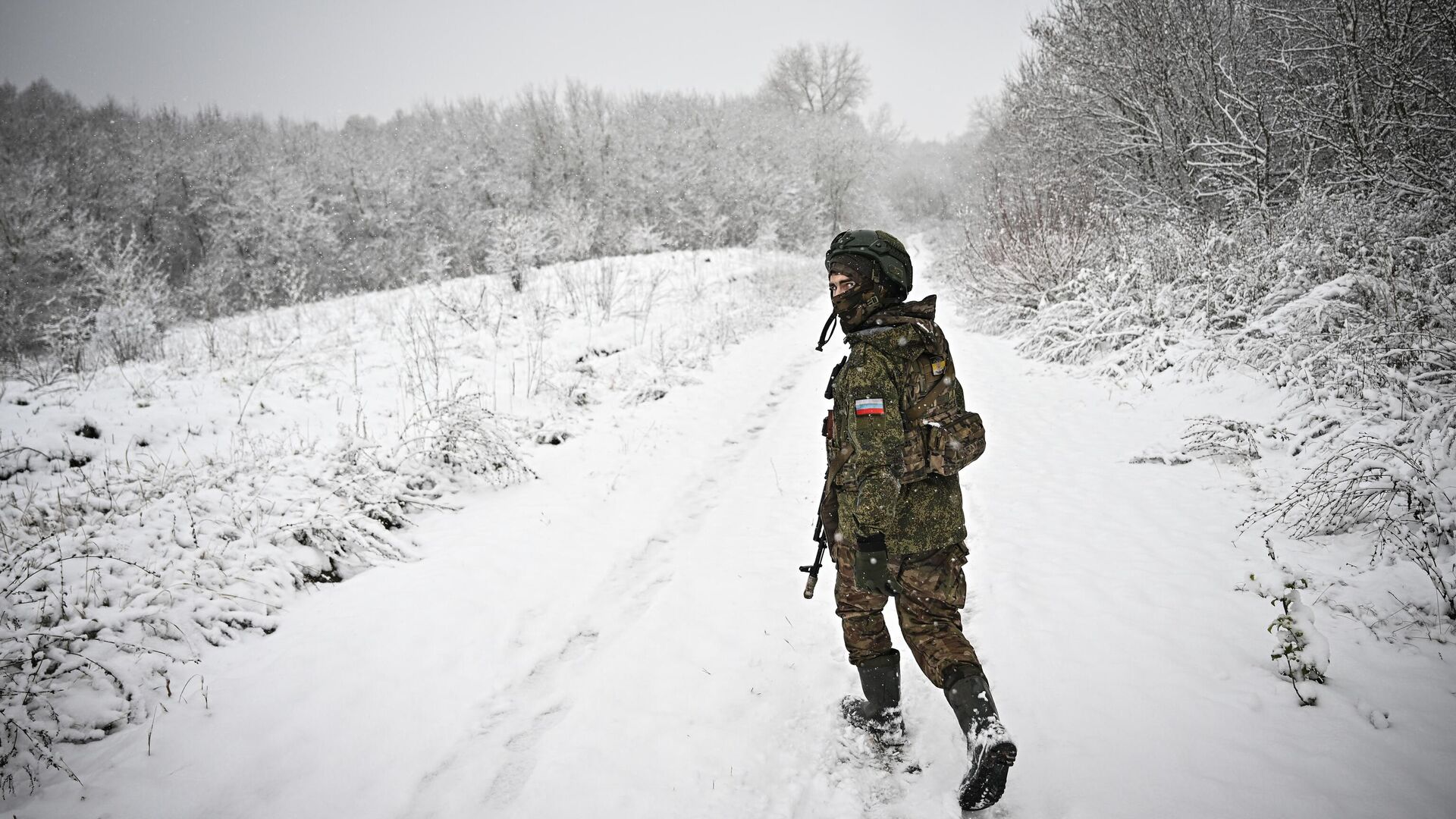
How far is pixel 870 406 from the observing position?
191 cm

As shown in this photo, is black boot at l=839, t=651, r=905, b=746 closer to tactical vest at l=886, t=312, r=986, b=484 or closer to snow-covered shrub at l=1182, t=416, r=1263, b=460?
tactical vest at l=886, t=312, r=986, b=484

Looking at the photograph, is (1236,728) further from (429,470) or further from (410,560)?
(429,470)

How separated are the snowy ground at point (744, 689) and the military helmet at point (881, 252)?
1930 mm

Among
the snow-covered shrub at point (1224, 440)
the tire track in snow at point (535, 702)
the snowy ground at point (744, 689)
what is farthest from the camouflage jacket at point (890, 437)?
the snow-covered shrub at point (1224, 440)

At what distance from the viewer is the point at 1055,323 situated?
9.75m

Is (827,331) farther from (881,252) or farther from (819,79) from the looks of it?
(819,79)

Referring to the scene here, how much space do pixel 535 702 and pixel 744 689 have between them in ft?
3.39

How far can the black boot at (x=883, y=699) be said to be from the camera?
2.36 metres

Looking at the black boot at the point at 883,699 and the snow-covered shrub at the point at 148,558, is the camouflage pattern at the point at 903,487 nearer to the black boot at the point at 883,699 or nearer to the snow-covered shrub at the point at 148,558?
the black boot at the point at 883,699

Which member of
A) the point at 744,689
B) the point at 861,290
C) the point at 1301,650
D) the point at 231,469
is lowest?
the point at 744,689

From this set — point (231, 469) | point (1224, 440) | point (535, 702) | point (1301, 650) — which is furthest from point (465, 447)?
point (1224, 440)

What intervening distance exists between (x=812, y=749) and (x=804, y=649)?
0.70 metres

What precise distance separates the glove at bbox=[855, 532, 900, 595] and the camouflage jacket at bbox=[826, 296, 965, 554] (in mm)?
33

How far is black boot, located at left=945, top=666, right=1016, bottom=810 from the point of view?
6.14ft
